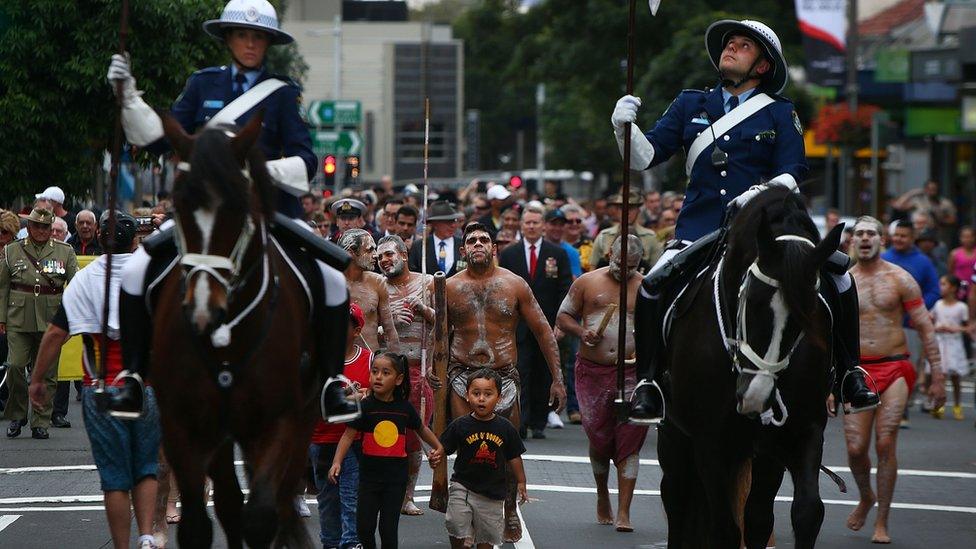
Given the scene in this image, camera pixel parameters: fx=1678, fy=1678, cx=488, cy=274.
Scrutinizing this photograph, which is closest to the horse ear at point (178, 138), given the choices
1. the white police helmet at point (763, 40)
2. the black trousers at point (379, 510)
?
the white police helmet at point (763, 40)

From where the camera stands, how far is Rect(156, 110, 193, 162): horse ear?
725cm

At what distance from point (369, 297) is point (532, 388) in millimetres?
5626

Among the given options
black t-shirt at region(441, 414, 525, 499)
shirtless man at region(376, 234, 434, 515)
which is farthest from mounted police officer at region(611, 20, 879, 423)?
shirtless man at region(376, 234, 434, 515)

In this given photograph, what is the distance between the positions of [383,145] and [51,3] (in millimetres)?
76862

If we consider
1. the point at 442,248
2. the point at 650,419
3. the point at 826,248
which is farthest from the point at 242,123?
the point at 442,248

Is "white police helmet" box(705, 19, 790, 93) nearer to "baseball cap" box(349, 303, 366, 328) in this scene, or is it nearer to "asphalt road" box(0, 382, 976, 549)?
"baseball cap" box(349, 303, 366, 328)

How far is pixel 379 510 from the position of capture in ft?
35.1

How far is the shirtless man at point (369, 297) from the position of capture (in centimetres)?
1246

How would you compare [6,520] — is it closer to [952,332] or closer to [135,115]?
[135,115]

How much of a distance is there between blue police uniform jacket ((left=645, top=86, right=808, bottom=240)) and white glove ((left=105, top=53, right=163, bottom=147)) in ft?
9.56

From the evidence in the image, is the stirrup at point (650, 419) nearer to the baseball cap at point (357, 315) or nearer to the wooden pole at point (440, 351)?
the baseball cap at point (357, 315)

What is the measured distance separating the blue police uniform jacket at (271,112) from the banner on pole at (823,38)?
102 feet

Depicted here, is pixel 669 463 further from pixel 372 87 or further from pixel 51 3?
pixel 372 87

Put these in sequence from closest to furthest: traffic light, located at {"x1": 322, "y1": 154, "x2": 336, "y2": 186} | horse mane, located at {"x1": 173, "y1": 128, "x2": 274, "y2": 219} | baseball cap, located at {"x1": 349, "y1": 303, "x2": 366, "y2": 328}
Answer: horse mane, located at {"x1": 173, "y1": 128, "x2": 274, "y2": 219} < baseball cap, located at {"x1": 349, "y1": 303, "x2": 366, "y2": 328} < traffic light, located at {"x1": 322, "y1": 154, "x2": 336, "y2": 186}
